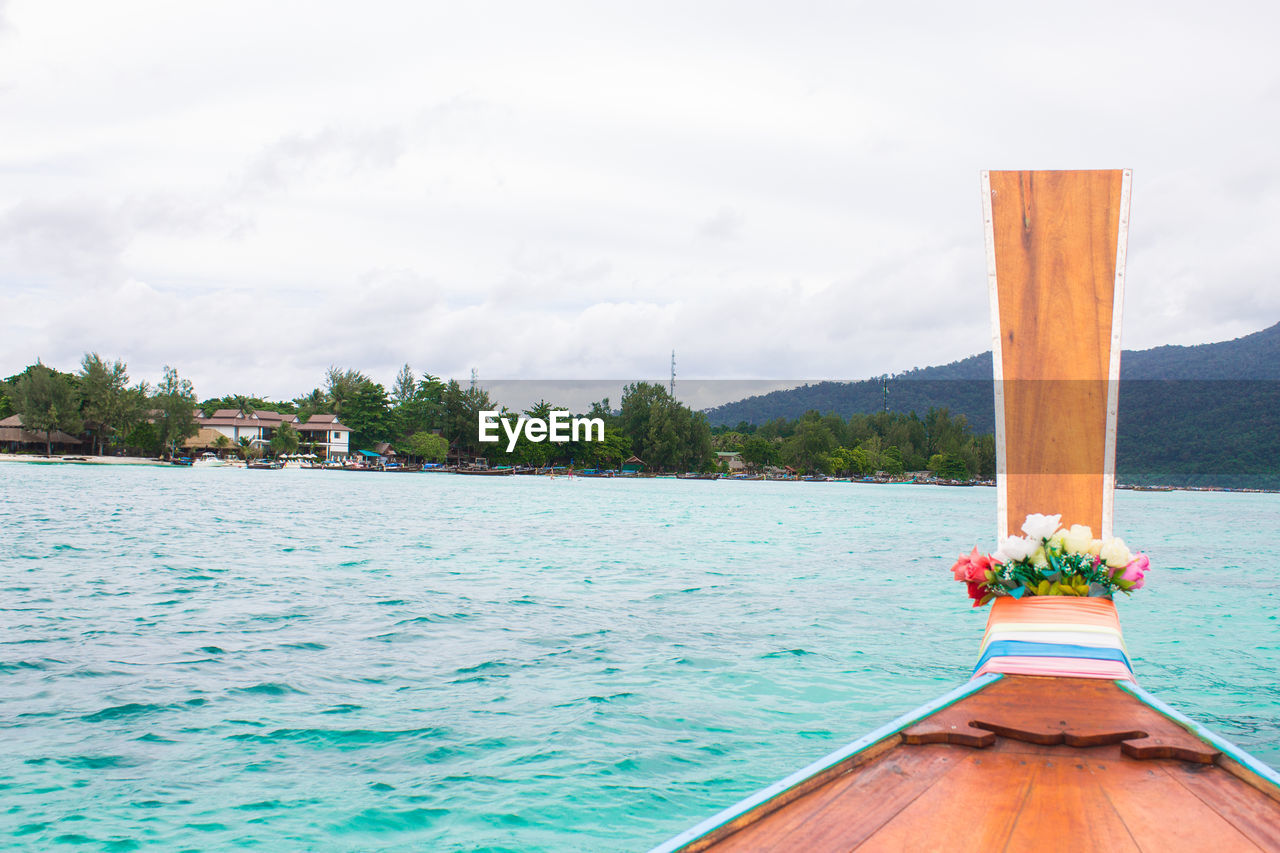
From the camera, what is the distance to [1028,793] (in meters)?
3.41

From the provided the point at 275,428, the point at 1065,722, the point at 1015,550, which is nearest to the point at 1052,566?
the point at 1015,550

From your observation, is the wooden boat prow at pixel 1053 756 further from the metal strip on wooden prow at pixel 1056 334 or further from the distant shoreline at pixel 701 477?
the distant shoreline at pixel 701 477

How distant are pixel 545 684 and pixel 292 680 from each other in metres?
2.61

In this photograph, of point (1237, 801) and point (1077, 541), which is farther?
point (1077, 541)

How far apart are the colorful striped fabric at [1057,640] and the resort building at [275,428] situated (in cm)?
12737

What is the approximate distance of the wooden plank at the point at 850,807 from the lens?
2939 mm

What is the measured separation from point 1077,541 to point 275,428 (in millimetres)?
128754

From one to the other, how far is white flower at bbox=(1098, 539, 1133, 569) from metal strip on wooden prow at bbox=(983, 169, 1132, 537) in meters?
1.15

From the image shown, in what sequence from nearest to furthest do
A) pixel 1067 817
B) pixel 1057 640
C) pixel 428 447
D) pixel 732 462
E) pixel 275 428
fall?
pixel 1067 817, pixel 1057 640, pixel 275 428, pixel 428 447, pixel 732 462

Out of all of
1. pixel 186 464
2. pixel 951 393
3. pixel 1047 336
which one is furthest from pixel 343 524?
pixel 951 393

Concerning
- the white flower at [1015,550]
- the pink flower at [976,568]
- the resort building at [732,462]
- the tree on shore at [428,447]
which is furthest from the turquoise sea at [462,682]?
the resort building at [732,462]

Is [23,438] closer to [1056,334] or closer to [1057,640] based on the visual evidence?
[1056,334]

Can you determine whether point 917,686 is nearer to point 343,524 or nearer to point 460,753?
point 460,753

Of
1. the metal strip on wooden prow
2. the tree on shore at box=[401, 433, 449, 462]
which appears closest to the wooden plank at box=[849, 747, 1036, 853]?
the metal strip on wooden prow
